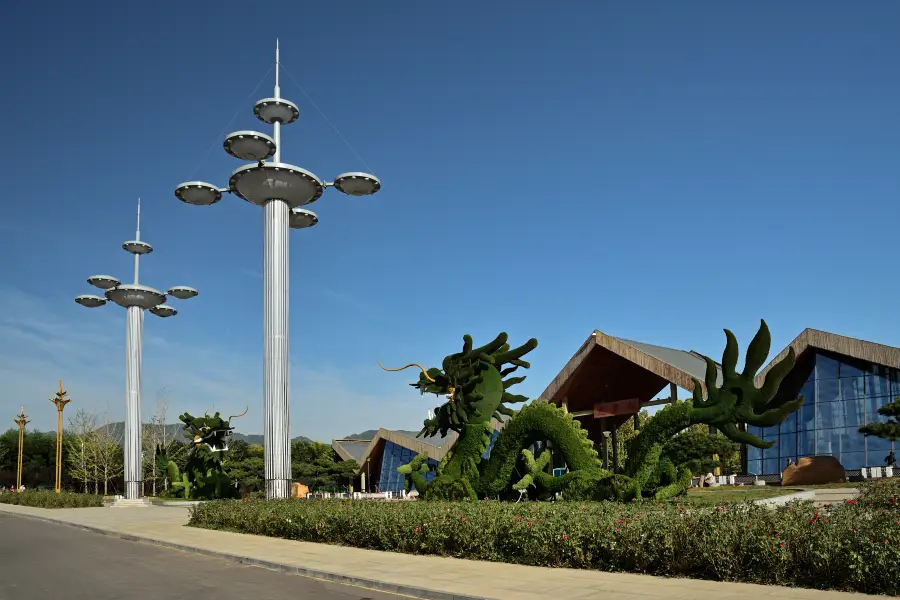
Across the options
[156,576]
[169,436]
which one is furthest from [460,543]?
[169,436]

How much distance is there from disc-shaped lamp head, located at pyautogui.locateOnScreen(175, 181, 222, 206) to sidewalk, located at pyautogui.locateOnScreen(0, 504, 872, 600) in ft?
56.8

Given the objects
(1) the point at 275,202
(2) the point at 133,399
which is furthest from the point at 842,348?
(2) the point at 133,399

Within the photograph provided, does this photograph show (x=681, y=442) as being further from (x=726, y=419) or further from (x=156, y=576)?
(x=156, y=576)

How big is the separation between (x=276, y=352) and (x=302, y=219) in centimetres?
820

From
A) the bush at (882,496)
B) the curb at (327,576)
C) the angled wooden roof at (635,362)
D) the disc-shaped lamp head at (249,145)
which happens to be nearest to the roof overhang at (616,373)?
the angled wooden roof at (635,362)

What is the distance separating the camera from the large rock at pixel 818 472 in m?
29.5

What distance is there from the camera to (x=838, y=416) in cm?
3512

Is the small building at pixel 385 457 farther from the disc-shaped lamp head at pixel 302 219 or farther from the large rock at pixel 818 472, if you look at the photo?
the large rock at pixel 818 472

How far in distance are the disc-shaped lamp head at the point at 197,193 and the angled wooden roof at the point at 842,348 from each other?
2326 cm

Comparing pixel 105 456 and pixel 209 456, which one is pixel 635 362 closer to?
pixel 209 456

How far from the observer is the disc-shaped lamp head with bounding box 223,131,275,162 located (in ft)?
87.0

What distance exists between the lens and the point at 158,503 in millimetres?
38438

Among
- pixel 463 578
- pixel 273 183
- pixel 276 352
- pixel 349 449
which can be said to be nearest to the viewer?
pixel 463 578

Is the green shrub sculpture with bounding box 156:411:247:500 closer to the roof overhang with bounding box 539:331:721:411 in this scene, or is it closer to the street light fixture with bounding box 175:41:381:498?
the street light fixture with bounding box 175:41:381:498
